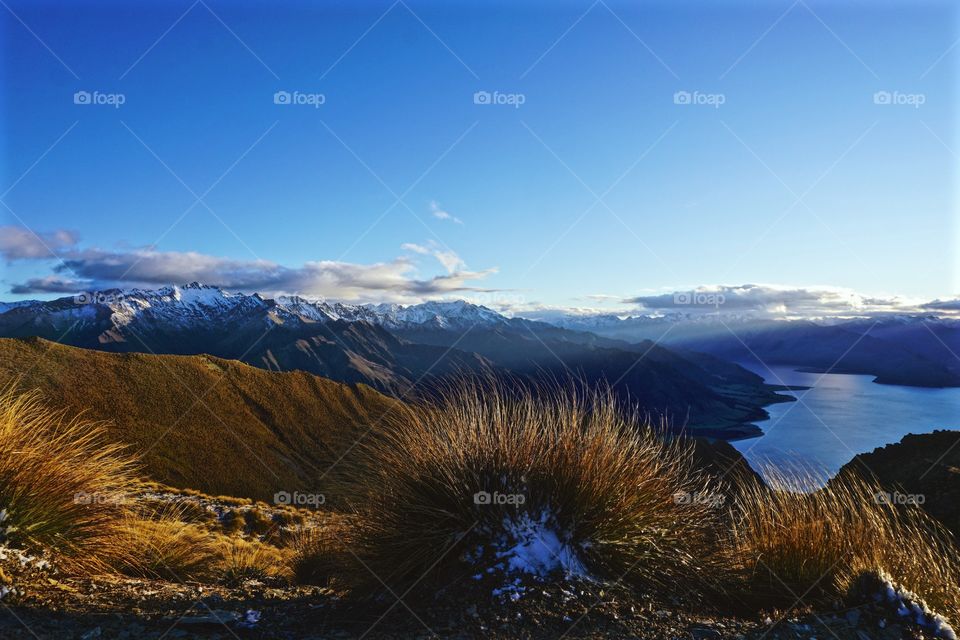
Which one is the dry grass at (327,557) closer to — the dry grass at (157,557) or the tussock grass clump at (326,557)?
the tussock grass clump at (326,557)

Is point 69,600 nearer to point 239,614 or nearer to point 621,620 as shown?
point 239,614

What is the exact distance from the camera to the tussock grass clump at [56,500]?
178 inches

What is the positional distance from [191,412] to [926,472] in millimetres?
64287

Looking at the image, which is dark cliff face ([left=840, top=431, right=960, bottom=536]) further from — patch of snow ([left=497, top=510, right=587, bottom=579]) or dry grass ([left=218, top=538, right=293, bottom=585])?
dry grass ([left=218, top=538, right=293, bottom=585])

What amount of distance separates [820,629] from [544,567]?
6.63 feet

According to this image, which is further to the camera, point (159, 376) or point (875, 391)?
point (875, 391)

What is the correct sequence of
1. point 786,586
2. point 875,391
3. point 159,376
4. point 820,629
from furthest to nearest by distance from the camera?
point 875,391 → point 159,376 → point 786,586 → point 820,629

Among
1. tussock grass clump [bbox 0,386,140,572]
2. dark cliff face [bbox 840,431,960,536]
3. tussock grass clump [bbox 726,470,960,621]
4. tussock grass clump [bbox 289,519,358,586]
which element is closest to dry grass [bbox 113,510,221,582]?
tussock grass clump [bbox 0,386,140,572]

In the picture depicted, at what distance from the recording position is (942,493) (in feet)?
29.0

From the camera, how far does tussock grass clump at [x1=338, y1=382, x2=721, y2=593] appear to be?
430 cm

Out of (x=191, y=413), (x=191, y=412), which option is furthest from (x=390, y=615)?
(x=191, y=412)

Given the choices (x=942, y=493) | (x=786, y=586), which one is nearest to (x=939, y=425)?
(x=942, y=493)

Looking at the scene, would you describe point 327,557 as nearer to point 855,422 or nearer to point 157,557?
point 157,557

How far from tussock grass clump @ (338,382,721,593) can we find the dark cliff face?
4.03 metres
